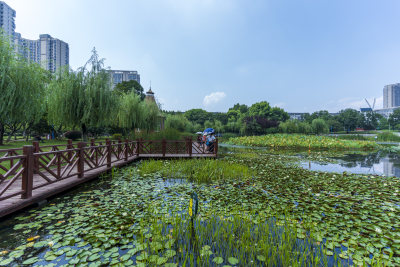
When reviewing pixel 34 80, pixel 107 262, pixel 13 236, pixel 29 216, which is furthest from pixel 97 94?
pixel 107 262

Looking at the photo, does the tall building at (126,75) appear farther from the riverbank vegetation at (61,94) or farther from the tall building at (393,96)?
the tall building at (393,96)

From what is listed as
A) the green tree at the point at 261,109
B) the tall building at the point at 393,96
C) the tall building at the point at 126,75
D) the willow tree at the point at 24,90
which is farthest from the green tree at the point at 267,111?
the tall building at the point at 393,96

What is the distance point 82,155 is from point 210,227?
453 centimetres

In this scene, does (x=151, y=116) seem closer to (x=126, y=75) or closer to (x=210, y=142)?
(x=210, y=142)

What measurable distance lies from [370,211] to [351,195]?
1072 millimetres

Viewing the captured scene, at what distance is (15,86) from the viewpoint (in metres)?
8.77

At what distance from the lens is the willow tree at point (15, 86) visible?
8523mm

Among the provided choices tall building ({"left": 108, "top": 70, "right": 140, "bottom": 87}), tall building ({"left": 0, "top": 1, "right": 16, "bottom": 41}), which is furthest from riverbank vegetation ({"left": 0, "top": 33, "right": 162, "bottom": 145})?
tall building ({"left": 108, "top": 70, "right": 140, "bottom": 87})

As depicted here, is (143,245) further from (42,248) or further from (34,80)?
(34,80)

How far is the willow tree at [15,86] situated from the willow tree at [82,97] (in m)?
0.84

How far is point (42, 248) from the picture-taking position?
2.44m

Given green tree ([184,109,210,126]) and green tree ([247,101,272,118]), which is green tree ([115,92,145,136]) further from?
green tree ([184,109,210,126])

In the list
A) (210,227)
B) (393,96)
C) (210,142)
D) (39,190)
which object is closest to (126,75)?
(210,142)

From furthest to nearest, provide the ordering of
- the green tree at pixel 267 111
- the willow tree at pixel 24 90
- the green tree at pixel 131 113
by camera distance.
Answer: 1. the green tree at pixel 267 111
2. the green tree at pixel 131 113
3. the willow tree at pixel 24 90
